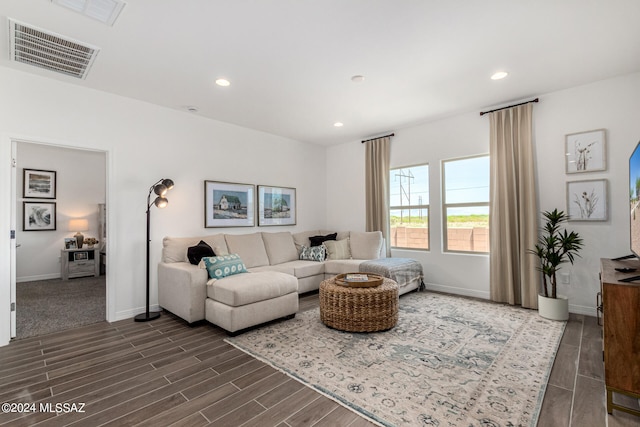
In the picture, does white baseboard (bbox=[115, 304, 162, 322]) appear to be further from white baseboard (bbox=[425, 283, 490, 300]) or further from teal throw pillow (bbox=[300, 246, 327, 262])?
white baseboard (bbox=[425, 283, 490, 300])

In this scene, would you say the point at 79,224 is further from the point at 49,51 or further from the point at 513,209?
the point at 513,209

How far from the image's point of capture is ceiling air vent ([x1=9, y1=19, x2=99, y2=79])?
2.40 meters

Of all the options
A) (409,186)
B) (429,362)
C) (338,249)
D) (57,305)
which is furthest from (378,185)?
(57,305)

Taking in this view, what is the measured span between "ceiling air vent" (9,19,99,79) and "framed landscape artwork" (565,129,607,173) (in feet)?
16.7

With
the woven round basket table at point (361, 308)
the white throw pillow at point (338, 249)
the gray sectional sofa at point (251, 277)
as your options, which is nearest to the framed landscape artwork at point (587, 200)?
the gray sectional sofa at point (251, 277)

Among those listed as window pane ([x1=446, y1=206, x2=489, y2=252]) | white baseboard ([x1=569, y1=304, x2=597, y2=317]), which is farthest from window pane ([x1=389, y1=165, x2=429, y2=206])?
white baseboard ([x1=569, y1=304, x2=597, y2=317])

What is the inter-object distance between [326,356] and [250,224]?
9.67ft

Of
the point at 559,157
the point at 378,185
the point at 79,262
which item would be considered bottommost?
the point at 79,262

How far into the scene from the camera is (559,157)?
3.69 m

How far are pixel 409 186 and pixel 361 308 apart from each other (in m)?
2.83

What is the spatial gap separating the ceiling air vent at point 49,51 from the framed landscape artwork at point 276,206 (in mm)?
2802

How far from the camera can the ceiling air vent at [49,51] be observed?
7.89ft

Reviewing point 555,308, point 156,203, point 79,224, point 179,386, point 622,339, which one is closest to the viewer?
point 622,339

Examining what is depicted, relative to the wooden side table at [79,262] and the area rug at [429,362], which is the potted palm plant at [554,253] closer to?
the area rug at [429,362]
